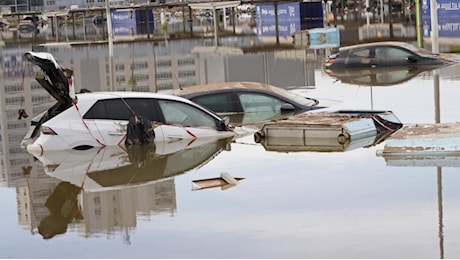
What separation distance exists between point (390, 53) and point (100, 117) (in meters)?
18.0

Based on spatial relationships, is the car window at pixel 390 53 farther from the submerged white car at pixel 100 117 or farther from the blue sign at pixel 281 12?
the blue sign at pixel 281 12

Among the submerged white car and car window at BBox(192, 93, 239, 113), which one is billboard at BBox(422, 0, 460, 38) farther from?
the submerged white car

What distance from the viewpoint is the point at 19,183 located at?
19.0 m

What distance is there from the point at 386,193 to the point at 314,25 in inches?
2469

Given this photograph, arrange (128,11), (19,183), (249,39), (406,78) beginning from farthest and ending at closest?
(128,11), (249,39), (406,78), (19,183)

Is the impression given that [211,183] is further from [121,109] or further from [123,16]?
[123,16]

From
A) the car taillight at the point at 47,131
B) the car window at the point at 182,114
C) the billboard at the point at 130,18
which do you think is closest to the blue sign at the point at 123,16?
the billboard at the point at 130,18

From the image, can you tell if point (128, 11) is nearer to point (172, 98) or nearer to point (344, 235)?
point (172, 98)

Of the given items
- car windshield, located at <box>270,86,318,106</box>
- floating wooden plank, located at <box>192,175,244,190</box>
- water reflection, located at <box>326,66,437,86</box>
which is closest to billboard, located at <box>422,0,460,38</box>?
water reflection, located at <box>326,66,437,86</box>

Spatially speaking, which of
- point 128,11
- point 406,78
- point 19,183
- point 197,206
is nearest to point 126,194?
point 197,206

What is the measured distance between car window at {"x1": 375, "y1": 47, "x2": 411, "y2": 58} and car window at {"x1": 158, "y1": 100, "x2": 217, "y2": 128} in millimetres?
15994

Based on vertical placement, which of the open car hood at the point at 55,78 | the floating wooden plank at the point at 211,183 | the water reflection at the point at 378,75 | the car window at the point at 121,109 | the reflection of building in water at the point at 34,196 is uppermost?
the open car hood at the point at 55,78

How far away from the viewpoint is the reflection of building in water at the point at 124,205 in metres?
14.9

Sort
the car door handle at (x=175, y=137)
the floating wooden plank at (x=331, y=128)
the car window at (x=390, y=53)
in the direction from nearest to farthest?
the floating wooden plank at (x=331, y=128) < the car door handle at (x=175, y=137) < the car window at (x=390, y=53)
